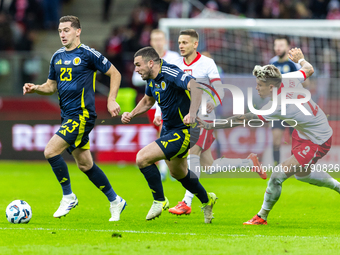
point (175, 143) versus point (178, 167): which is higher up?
point (175, 143)

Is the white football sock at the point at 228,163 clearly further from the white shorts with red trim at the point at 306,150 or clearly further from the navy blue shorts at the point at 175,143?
the navy blue shorts at the point at 175,143

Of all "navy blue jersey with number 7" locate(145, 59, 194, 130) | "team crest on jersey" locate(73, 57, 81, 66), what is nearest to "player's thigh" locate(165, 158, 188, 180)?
"navy blue jersey with number 7" locate(145, 59, 194, 130)

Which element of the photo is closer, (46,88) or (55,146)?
(55,146)

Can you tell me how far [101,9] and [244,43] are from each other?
8854mm

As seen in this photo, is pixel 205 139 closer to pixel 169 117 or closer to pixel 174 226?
pixel 169 117

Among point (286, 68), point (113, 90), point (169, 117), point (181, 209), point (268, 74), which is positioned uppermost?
point (268, 74)

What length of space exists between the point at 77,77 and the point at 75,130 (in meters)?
0.64

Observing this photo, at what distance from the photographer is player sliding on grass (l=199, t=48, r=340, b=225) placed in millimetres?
5953

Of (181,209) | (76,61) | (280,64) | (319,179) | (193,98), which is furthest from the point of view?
(280,64)

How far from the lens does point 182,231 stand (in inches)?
226

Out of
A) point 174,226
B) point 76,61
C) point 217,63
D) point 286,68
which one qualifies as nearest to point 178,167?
point 174,226

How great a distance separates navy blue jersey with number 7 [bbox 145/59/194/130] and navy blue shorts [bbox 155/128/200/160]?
9 cm

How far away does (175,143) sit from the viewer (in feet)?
19.4

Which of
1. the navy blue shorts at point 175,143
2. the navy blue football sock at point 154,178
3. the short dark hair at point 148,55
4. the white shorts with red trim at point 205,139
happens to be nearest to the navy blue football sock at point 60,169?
the navy blue football sock at point 154,178
